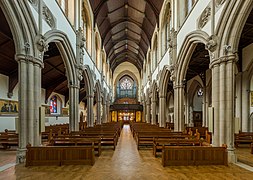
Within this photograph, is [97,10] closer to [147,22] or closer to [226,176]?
[147,22]

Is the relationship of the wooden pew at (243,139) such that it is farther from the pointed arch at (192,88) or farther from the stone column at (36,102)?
the pointed arch at (192,88)

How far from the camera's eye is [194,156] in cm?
679

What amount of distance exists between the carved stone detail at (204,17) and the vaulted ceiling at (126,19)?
914 centimetres

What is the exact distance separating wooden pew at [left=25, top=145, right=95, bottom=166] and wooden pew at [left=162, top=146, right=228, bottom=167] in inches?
94.3

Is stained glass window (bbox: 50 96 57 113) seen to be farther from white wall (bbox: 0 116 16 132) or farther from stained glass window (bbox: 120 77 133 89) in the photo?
stained glass window (bbox: 120 77 133 89)

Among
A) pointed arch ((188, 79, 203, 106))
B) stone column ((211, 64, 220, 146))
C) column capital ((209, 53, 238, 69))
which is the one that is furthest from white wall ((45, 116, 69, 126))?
column capital ((209, 53, 238, 69))

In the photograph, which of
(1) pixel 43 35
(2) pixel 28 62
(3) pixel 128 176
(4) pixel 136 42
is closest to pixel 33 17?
(1) pixel 43 35

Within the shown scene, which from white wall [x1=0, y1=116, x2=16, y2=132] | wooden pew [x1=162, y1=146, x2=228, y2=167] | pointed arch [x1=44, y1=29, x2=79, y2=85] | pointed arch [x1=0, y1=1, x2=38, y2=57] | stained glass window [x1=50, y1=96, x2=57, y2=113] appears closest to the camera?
pointed arch [x1=0, y1=1, x2=38, y2=57]

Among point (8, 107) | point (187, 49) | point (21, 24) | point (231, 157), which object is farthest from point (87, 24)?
point (231, 157)

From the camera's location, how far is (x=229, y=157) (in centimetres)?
713

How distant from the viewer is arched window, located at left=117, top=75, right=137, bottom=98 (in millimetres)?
41594

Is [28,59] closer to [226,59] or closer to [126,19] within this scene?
[226,59]

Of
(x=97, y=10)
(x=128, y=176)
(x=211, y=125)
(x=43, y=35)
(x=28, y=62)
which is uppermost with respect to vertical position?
(x=97, y=10)

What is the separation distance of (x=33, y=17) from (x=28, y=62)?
1.53 meters
